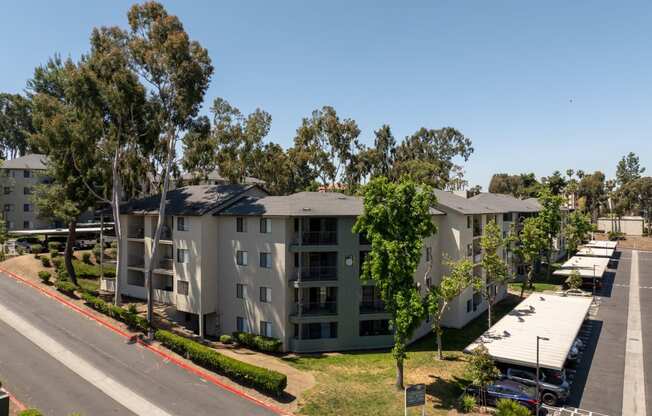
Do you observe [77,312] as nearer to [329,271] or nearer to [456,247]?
[329,271]

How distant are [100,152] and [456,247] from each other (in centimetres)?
3697

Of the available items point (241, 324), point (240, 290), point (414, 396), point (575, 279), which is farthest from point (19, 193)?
point (575, 279)

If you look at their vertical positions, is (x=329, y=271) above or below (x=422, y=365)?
above

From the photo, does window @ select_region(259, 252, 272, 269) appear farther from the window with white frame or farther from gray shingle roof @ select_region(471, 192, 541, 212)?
gray shingle roof @ select_region(471, 192, 541, 212)

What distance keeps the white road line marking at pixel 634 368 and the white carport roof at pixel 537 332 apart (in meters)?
4.12

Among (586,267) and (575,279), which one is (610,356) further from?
(586,267)

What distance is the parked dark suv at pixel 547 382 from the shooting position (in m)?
25.8

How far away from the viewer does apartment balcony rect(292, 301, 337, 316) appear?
116ft

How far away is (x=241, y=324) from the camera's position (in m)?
37.2

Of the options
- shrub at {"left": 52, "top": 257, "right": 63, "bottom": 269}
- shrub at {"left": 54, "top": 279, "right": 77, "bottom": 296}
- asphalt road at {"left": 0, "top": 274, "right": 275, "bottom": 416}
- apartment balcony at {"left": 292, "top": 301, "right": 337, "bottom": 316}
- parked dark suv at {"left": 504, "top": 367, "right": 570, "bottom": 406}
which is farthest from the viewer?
shrub at {"left": 52, "top": 257, "right": 63, "bottom": 269}

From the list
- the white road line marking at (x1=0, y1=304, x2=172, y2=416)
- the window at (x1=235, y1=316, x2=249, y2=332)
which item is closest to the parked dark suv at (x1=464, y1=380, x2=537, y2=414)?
the window at (x1=235, y1=316, x2=249, y2=332)

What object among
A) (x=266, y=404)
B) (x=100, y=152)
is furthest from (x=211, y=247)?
(x=266, y=404)

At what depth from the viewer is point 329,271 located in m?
36.6

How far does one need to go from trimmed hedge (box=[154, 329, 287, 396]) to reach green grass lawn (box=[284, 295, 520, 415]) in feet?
7.16
